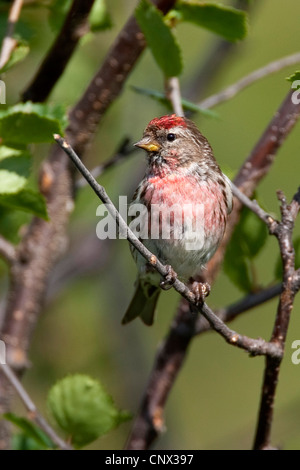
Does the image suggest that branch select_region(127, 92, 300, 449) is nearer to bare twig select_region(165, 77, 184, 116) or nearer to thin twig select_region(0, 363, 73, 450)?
bare twig select_region(165, 77, 184, 116)

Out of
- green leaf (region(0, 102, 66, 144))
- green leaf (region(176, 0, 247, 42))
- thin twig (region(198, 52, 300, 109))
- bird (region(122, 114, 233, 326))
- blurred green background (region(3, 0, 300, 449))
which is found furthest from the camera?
blurred green background (region(3, 0, 300, 449))

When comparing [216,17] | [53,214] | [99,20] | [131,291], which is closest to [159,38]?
[216,17]

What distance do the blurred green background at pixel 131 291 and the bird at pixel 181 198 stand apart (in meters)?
0.52

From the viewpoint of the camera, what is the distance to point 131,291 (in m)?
7.29

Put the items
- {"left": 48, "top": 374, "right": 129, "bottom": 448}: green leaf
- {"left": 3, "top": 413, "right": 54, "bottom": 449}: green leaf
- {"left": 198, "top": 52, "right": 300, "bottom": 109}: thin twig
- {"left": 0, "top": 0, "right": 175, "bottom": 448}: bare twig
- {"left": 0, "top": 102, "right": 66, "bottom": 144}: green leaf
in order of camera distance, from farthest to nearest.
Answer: {"left": 198, "top": 52, "right": 300, "bottom": 109}: thin twig < {"left": 0, "top": 0, "right": 175, "bottom": 448}: bare twig < {"left": 48, "top": 374, "right": 129, "bottom": 448}: green leaf < {"left": 3, "top": 413, "right": 54, "bottom": 449}: green leaf < {"left": 0, "top": 102, "right": 66, "bottom": 144}: green leaf

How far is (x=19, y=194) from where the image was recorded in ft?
11.1

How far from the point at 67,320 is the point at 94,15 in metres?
2.87

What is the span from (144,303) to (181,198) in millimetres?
787

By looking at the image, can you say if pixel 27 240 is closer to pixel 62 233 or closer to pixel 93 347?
pixel 62 233

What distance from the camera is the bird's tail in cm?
442

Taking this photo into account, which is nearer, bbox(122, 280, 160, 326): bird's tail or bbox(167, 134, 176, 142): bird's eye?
bbox(167, 134, 176, 142): bird's eye

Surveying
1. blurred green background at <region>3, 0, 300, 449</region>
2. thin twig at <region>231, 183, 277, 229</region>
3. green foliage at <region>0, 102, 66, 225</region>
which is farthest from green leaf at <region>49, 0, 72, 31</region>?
thin twig at <region>231, 183, 277, 229</region>

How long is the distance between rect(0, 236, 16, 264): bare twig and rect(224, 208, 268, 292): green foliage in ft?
3.80

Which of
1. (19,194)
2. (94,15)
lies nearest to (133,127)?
(94,15)
